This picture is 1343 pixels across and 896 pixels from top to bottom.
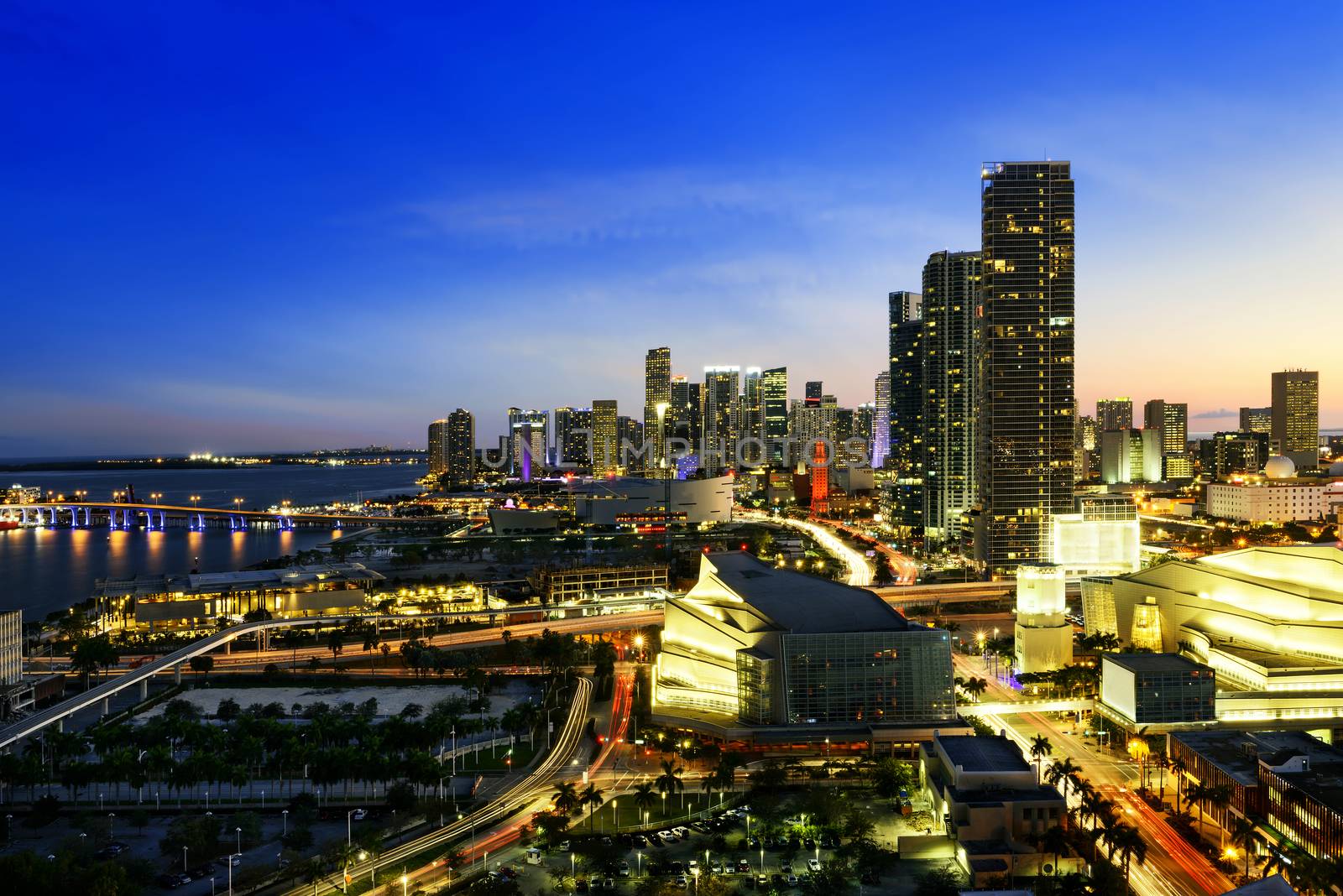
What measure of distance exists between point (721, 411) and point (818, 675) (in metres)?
122

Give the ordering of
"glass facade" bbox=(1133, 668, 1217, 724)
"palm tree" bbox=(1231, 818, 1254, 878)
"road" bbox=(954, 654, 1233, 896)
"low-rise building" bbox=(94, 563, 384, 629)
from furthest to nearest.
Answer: "low-rise building" bbox=(94, 563, 384, 629)
"glass facade" bbox=(1133, 668, 1217, 724)
"palm tree" bbox=(1231, 818, 1254, 878)
"road" bbox=(954, 654, 1233, 896)

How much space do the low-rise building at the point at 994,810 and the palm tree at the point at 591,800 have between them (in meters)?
7.82

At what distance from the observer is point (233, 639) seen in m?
42.3

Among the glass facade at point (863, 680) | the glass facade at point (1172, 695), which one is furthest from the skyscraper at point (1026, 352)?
the glass facade at point (863, 680)

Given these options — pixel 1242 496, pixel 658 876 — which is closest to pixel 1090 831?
pixel 658 876

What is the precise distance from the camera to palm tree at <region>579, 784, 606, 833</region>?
21703mm

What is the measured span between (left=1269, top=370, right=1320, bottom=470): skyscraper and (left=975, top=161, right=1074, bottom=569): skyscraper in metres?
94.9

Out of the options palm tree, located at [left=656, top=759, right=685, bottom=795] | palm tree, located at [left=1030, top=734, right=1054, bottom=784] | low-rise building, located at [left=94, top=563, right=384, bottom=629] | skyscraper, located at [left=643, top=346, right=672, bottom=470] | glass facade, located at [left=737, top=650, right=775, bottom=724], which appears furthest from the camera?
skyscraper, located at [left=643, top=346, right=672, bottom=470]

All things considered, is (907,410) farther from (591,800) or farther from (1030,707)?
(591,800)

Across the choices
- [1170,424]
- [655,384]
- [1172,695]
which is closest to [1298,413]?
[1170,424]

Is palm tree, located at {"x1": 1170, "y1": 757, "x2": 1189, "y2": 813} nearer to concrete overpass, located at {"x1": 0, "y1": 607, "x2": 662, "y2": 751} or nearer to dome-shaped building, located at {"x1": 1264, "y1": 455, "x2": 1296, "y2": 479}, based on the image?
concrete overpass, located at {"x1": 0, "y1": 607, "x2": 662, "y2": 751}

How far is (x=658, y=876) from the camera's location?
738 inches

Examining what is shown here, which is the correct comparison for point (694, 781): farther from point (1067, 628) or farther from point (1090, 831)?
point (1067, 628)

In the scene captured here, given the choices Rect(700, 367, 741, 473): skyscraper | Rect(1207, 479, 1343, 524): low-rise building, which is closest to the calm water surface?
Rect(700, 367, 741, 473): skyscraper
